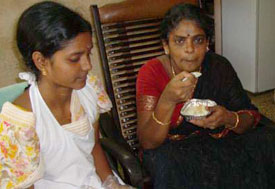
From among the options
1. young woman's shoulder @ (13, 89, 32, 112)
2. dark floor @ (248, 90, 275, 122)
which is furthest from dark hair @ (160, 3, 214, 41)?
dark floor @ (248, 90, 275, 122)

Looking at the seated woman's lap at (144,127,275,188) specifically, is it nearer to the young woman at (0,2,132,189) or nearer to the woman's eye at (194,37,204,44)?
the young woman at (0,2,132,189)

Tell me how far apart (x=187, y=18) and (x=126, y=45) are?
24.7 inches

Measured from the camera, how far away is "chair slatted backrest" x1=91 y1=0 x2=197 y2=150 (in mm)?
1741

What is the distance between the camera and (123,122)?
185 cm

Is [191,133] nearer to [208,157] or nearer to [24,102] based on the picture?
[208,157]

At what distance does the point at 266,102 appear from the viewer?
326 cm

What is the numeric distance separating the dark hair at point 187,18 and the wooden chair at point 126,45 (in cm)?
43

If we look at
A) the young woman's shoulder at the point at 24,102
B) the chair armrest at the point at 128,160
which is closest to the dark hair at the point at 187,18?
the chair armrest at the point at 128,160

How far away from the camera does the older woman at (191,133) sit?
4.14 ft

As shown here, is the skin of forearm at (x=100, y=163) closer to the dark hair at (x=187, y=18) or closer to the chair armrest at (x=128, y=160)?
the chair armrest at (x=128, y=160)

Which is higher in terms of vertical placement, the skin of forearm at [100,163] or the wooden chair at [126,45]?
the wooden chair at [126,45]

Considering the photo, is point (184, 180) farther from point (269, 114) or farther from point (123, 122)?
point (269, 114)

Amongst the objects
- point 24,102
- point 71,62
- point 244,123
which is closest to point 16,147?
point 24,102

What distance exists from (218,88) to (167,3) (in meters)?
0.66
